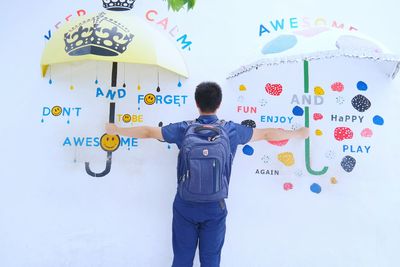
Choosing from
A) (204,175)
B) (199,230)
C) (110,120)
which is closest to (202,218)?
(199,230)

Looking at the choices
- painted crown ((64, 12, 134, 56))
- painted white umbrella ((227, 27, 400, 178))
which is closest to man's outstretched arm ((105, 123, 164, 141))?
painted crown ((64, 12, 134, 56))

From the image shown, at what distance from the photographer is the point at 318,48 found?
2188 millimetres

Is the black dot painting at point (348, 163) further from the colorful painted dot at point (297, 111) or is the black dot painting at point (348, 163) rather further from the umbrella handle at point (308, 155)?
the colorful painted dot at point (297, 111)

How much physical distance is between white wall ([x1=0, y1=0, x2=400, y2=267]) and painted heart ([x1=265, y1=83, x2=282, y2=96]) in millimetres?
301

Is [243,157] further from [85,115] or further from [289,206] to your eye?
[85,115]

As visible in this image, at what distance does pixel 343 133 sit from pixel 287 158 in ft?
1.68

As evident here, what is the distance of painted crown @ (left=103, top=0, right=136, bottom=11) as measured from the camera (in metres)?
2.87

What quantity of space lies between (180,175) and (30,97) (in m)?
1.69

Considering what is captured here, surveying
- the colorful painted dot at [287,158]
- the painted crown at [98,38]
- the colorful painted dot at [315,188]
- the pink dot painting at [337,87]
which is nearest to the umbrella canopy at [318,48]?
the pink dot painting at [337,87]

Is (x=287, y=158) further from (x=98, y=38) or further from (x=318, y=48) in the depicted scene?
(x=98, y=38)

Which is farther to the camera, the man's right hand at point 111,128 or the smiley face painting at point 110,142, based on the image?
the smiley face painting at point 110,142

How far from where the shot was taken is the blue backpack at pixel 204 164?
195 centimetres

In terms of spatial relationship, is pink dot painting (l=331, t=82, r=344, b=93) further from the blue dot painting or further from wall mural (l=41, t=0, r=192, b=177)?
wall mural (l=41, t=0, r=192, b=177)

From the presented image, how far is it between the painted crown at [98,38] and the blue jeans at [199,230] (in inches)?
46.1
